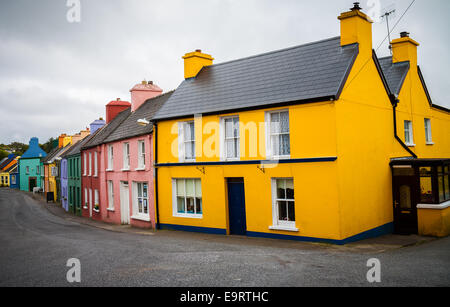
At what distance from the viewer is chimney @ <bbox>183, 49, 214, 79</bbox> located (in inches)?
741

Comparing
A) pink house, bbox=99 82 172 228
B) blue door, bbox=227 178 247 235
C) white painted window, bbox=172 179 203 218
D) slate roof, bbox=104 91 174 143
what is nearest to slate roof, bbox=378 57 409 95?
blue door, bbox=227 178 247 235

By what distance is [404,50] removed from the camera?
19672mm

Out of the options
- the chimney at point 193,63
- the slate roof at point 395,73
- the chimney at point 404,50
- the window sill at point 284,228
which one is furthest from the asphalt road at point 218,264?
the chimney at point 404,50

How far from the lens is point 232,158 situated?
15.1 m

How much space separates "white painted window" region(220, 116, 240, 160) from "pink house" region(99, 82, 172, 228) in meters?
4.71

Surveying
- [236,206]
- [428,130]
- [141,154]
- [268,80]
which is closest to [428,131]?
[428,130]

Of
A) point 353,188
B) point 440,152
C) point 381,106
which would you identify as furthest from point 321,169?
point 440,152

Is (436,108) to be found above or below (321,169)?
above

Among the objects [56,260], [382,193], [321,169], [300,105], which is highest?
[300,105]

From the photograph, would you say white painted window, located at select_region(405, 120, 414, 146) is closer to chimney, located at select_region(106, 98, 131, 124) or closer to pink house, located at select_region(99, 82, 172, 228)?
pink house, located at select_region(99, 82, 172, 228)

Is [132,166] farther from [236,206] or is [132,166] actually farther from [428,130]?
[428,130]

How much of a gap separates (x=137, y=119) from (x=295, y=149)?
12.2m

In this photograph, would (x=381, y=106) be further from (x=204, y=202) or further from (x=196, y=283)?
(x=196, y=283)
